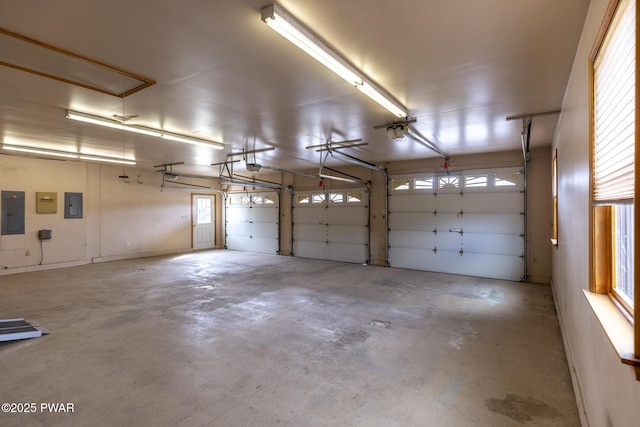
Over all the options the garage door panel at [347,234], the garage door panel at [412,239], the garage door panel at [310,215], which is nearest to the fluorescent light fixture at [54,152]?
the garage door panel at [310,215]

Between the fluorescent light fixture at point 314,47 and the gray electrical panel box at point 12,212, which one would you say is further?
the gray electrical panel box at point 12,212

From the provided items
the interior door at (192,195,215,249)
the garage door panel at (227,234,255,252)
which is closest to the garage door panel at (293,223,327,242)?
the garage door panel at (227,234,255,252)

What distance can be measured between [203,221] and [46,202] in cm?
472

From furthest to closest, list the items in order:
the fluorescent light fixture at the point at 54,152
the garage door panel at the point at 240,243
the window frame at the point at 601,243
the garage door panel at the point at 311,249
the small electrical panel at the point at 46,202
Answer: the garage door panel at the point at 240,243 → the garage door panel at the point at 311,249 → the small electrical panel at the point at 46,202 → the fluorescent light fixture at the point at 54,152 → the window frame at the point at 601,243

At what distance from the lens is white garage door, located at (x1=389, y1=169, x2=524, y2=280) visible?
6.65 metres

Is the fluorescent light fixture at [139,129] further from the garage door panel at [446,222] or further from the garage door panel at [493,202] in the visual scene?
the garage door panel at [493,202]

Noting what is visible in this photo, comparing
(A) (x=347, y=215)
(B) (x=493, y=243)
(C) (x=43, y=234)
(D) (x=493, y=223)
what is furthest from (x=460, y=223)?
(C) (x=43, y=234)

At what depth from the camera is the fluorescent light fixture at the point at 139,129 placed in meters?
4.10

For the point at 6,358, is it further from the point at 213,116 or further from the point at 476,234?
the point at 476,234

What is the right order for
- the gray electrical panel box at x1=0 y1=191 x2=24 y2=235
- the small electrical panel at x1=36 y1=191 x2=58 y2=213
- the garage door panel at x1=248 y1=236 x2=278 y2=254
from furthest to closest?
1. the garage door panel at x1=248 y1=236 x2=278 y2=254
2. the small electrical panel at x1=36 y1=191 x2=58 y2=213
3. the gray electrical panel box at x1=0 y1=191 x2=24 y2=235

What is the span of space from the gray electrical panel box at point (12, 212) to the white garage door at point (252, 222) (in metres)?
5.87

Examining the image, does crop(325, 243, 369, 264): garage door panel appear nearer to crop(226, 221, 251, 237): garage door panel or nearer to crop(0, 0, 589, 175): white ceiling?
crop(226, 221, 251, 237): garage door panel

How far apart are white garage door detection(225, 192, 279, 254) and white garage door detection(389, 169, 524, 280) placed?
4.34m

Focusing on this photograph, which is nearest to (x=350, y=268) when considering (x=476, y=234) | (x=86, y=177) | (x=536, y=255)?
(x=476, y=234)
